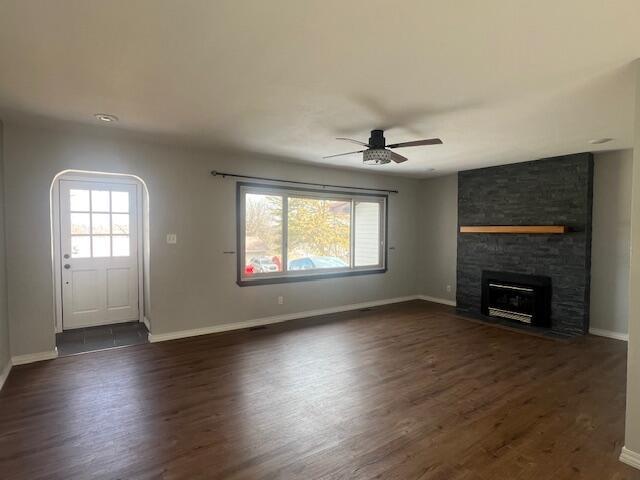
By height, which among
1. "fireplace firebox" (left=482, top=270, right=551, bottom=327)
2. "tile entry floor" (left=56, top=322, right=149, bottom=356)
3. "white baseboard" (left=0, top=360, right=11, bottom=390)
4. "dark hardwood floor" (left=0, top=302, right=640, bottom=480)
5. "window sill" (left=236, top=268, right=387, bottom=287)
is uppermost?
"window sill" (left=236, top=268, right=387, bottom=287)

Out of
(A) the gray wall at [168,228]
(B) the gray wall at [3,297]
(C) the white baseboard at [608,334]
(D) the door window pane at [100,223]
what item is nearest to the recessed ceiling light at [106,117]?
(A) the gray wall at [168,228]

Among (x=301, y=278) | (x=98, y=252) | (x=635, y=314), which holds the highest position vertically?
(x=98, y=252)

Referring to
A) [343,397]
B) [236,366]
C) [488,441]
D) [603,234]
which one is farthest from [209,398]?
[603,234]

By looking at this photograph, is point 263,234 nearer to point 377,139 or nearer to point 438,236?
point 377,139

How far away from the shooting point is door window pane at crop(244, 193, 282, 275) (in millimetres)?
5121

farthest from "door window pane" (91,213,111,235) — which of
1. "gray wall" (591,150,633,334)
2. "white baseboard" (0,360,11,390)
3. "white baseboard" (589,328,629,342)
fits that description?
"white baseboard" (589,328,629,342)

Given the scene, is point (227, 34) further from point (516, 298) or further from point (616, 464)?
point (516, 298)

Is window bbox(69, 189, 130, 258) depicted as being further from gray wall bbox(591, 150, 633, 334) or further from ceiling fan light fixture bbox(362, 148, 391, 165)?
gray wall bbox(591, 150, 633, 334)

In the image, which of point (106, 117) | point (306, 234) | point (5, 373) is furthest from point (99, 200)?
point (306, 234)

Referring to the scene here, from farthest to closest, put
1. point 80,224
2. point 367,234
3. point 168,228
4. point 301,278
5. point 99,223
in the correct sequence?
point 367,234
point 301,278
point 99,223
point 80,224
point 168,228

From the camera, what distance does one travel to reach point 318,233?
588cm

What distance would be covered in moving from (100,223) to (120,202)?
0.38m

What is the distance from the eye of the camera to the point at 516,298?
5.40m

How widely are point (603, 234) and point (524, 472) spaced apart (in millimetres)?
3931
